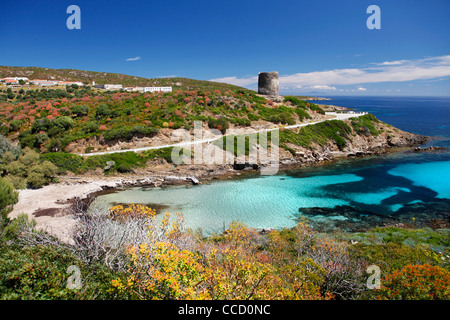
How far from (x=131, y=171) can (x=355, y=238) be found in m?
22.8

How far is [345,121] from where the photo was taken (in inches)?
1743

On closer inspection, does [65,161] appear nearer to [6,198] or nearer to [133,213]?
[6,198]

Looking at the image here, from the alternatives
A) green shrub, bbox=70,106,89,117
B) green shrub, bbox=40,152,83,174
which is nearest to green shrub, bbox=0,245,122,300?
green shrub, bbox=40,152,83,174

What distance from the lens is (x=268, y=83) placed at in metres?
51.4

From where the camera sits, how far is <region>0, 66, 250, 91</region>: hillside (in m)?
80.1

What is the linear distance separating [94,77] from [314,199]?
9886cm

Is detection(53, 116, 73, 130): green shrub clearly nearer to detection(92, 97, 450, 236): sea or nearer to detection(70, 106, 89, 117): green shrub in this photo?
detection(70, 106, 89, 117): green shrub

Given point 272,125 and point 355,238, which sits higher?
point 272,125

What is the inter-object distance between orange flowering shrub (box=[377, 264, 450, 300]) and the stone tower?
48945mm

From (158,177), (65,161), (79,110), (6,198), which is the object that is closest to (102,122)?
(79,110)

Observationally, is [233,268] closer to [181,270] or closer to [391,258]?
[181,270]

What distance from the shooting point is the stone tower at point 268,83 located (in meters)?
50.4
